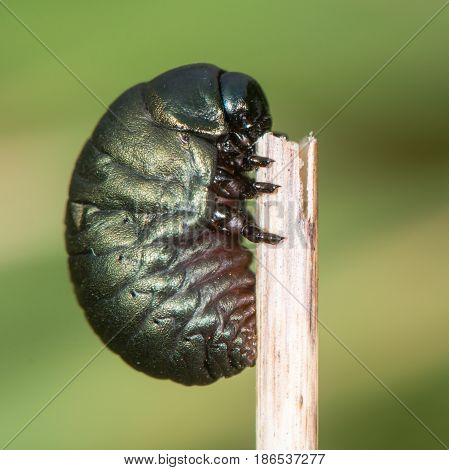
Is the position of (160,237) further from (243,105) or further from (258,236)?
(243,105)

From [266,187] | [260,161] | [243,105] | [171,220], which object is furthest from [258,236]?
[243,105]

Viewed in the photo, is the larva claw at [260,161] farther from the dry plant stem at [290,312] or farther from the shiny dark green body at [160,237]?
the shiny dark green body at [160,237]

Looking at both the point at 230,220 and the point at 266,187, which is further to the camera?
the point at 230,220

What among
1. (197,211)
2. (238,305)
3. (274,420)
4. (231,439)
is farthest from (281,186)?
(231,439)

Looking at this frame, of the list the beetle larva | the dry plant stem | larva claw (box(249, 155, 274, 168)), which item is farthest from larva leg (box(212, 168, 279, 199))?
the dry plant stem

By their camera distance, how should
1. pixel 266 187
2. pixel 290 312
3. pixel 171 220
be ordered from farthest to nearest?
pixel 171 220 → pixel 266 187 → pixel 290 312

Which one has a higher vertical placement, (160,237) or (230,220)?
(230,220)

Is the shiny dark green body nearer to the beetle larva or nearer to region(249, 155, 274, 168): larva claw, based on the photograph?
the beetle larva
